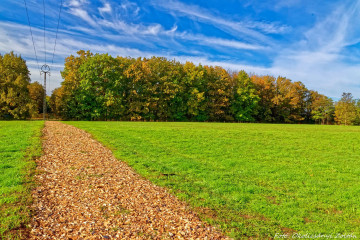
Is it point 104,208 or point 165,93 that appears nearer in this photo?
point 104,208

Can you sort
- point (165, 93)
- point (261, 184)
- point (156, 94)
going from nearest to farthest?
point (261, 184) → point (156, 94) → point (165, 93)

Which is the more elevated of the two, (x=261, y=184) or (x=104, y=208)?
(x=104, y=208)

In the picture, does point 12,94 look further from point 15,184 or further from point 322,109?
point 322,109

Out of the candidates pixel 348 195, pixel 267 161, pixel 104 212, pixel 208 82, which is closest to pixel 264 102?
pixel 208 82

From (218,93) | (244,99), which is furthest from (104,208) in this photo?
(244,99)

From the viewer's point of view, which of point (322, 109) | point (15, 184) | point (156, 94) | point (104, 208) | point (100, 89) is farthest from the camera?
point (322, 109)

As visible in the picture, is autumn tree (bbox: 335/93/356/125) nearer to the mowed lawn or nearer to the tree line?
the tree line

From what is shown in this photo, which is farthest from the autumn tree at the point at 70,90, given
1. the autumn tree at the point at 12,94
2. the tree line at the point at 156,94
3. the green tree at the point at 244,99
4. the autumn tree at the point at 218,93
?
the green tree at the point at 244,99

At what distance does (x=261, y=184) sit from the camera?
9.11 metres

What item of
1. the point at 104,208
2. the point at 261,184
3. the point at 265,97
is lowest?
the point at 261,184

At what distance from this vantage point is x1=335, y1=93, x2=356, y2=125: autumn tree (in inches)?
2817

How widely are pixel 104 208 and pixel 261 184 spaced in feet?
20.3

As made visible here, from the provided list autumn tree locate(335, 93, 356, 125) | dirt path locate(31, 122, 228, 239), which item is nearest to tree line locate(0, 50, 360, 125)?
autumn tree locate(335, 93, 356, 125)

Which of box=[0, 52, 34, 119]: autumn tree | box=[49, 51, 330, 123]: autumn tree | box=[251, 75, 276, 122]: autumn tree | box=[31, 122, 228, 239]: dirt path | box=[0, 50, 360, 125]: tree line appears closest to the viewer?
box=[31, 122, 228, 239]: dirt path
